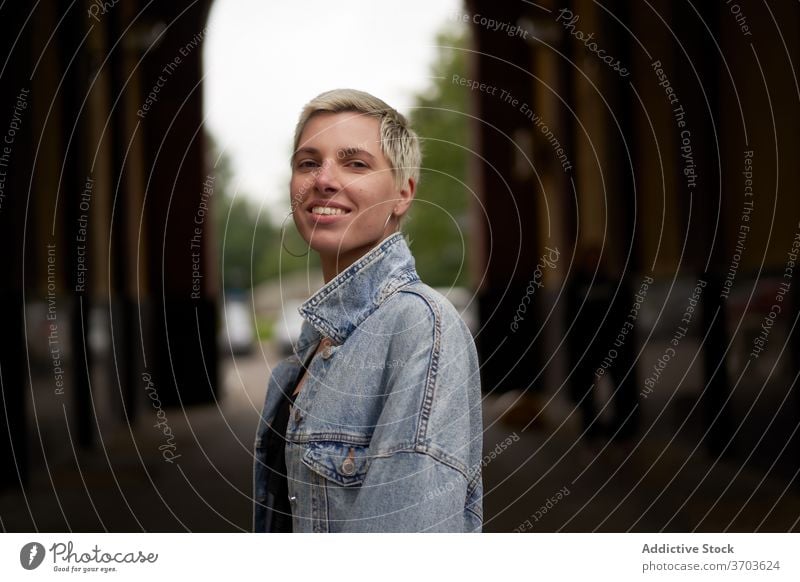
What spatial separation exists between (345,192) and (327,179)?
4cm

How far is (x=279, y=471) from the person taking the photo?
5.31 ft

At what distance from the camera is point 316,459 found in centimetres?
145

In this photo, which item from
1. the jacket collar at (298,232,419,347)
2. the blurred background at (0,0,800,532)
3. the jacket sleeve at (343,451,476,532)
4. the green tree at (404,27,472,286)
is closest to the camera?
the jacket sleeve at (343,451,476,532)

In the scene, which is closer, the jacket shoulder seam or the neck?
the jacket shoulder seam

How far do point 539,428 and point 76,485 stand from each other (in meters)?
→ 3.32

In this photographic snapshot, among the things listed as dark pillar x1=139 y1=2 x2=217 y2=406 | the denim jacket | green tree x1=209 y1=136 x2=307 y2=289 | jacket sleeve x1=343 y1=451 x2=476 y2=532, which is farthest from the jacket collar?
dark pillar x1=139 y1=2 x2=217 y2=406

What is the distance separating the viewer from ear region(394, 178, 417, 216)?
155 centimetres

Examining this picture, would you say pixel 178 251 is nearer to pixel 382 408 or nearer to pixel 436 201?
pixel 436 201

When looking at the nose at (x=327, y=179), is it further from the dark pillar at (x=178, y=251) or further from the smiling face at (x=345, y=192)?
the dark pillar at (x=178, y=251)

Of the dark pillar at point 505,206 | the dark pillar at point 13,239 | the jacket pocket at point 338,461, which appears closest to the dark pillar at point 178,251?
the dark pillar at point 13,239

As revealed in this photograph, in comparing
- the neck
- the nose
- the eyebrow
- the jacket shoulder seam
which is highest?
the eyebrow

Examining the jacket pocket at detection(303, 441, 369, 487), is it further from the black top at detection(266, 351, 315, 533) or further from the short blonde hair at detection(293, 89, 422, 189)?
the short blonde hair at detection(293, 89, 422, 189)

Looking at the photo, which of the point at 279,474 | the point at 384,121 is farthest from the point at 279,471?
the point at 384,121

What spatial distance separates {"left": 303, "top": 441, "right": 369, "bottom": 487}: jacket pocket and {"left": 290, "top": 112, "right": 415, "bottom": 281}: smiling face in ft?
1.05
